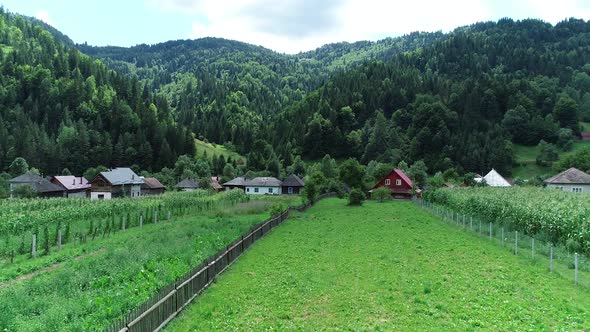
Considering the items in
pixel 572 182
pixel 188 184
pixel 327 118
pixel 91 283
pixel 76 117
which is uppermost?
pixel 327 118

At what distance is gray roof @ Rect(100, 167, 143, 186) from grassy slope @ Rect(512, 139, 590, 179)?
9125 centimetres

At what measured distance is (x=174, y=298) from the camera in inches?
500

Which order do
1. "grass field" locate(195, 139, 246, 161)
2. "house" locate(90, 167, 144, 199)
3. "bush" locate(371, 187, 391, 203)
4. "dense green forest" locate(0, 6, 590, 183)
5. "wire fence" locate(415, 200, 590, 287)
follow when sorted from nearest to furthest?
"wire fence" locate(415, 200, 590, 287) < "bush" locate(371, 187, 391, 203) < "house" locate(90, 167, 144, 199) < "dense green forest" locate(0, 6, 590, 183) < "grass field" locate(195, 139, 246, 161)

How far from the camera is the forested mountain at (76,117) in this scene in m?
117

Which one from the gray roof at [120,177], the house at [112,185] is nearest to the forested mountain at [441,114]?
the gray roof at [120,177]

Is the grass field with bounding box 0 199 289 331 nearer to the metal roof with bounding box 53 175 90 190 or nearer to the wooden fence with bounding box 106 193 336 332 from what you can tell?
the wooden fence with bounding box 106 193 336 332

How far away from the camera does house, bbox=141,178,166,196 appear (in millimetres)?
99875

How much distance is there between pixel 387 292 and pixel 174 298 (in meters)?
7.31

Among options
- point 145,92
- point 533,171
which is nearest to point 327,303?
point 533,171

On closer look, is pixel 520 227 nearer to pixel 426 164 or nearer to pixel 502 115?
pixel 426 164

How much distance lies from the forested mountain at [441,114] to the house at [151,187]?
5127cm

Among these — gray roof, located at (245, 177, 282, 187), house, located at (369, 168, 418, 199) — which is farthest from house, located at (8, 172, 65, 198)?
house, located at (369, 168, 418, 199)

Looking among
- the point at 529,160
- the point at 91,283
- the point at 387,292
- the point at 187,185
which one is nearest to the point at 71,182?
the point at 187,185

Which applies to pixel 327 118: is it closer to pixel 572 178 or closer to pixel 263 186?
pixel 263 186
